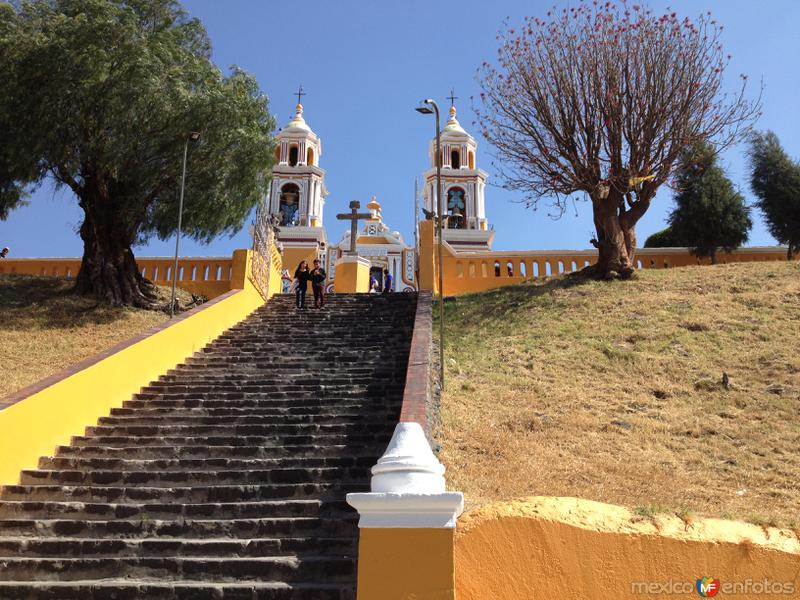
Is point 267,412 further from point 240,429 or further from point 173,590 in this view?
point 173,590

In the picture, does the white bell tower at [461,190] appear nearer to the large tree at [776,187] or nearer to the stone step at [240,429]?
the large tree at [776,187]

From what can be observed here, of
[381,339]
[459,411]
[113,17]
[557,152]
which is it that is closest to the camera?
[459,411]

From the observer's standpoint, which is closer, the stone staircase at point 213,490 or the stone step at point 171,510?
the stone staircase at point 213,490

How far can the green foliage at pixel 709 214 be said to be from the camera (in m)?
20.3

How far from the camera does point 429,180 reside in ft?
121

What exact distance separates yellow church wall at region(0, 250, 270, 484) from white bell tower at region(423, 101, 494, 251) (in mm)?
23838

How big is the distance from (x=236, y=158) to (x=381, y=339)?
6.76 m

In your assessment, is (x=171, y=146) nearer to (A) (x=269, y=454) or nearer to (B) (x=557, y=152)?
(B) (x=557, y=152)

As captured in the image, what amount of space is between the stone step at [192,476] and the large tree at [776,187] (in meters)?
18.5

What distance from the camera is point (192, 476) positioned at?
6242 mm

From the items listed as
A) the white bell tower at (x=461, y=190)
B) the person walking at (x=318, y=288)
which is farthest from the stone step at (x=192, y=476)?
the white bell tower at (x=461, y=190)

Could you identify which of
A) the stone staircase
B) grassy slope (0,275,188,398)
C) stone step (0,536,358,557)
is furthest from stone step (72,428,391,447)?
grassy slope (0,275,188,398)

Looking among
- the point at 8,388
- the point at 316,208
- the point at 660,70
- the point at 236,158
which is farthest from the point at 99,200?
the point at 316,208

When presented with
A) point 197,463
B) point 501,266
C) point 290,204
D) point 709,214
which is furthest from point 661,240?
point 197,463
